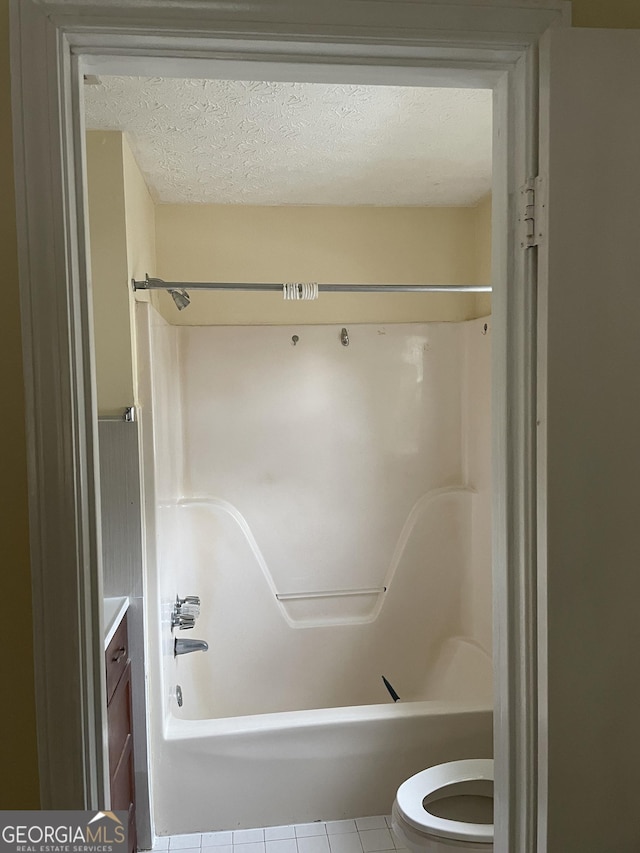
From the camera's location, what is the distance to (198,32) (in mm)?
875

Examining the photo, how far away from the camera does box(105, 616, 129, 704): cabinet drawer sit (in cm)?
185

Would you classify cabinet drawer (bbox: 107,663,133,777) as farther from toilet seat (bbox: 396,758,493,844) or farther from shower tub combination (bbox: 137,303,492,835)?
toilet seat (bbox: 396,758,493,844)

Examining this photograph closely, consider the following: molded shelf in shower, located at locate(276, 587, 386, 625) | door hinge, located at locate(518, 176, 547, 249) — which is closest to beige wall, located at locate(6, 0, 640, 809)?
door hinge, located at locate(518, 176, 547, 249)

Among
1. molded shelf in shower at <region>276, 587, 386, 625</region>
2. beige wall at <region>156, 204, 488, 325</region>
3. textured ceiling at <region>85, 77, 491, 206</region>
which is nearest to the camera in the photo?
textured ceiling at <region>85, 77, 491, 206</region>

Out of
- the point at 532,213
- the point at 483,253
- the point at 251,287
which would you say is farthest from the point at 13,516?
the point at 483,253

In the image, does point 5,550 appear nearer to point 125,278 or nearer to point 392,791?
point 125,278

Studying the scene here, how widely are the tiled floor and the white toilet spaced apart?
0.43 meters

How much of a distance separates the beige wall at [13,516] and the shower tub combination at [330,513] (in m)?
1.78

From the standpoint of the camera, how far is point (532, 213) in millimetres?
931

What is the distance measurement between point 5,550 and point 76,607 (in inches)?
4.8

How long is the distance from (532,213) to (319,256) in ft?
6.94

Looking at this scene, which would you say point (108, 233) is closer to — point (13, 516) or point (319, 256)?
point (319, 256)

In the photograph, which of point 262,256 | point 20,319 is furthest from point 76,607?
point 262,256

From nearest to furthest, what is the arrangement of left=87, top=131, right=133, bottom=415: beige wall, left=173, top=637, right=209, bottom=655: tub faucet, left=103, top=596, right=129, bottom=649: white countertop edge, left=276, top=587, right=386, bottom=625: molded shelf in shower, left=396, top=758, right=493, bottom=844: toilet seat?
left=396, top=758, right=493, bottom=844: toilet seat
left=103, top=596, right=129, bottom=649: white countertop edge
left=87, top=131, right=133, bottom=415: beige wall
left=173, top=637, right=209, bottom=655: tub faucet
left=276, top=587, right=386, bottom=625: molded shelf in shower
